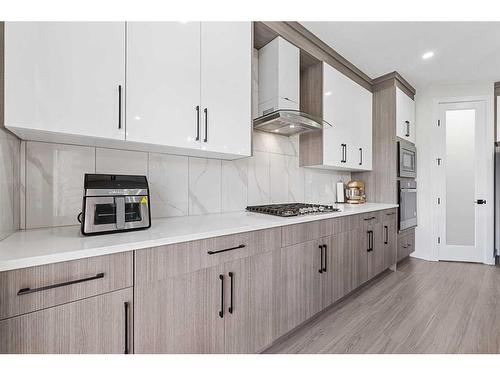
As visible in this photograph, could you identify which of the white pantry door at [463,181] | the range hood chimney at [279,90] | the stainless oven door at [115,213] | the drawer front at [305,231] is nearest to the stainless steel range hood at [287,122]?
the range hood chimney at [279,90]

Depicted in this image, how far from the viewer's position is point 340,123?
2662 mm

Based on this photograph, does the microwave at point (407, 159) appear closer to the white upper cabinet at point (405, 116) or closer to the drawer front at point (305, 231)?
the white upper cabinet at point (405, 116)

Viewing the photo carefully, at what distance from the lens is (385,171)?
3152mm

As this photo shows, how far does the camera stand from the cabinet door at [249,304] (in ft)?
4.21

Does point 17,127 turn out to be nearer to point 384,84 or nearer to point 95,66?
point 95,66

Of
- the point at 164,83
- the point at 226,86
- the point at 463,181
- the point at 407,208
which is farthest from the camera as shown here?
the point at 463,181

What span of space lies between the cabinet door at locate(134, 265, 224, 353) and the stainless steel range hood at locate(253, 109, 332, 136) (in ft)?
4.16

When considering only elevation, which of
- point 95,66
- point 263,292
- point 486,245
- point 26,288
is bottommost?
point 486,245

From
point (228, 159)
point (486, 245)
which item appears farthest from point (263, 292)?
point (486, 245)

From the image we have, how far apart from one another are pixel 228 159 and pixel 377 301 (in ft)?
6.34

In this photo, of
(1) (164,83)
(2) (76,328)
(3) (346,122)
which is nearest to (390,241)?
(3) (346,122)

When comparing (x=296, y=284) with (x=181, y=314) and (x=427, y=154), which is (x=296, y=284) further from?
(x=427, y=154)

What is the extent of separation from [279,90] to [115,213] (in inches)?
62.1
